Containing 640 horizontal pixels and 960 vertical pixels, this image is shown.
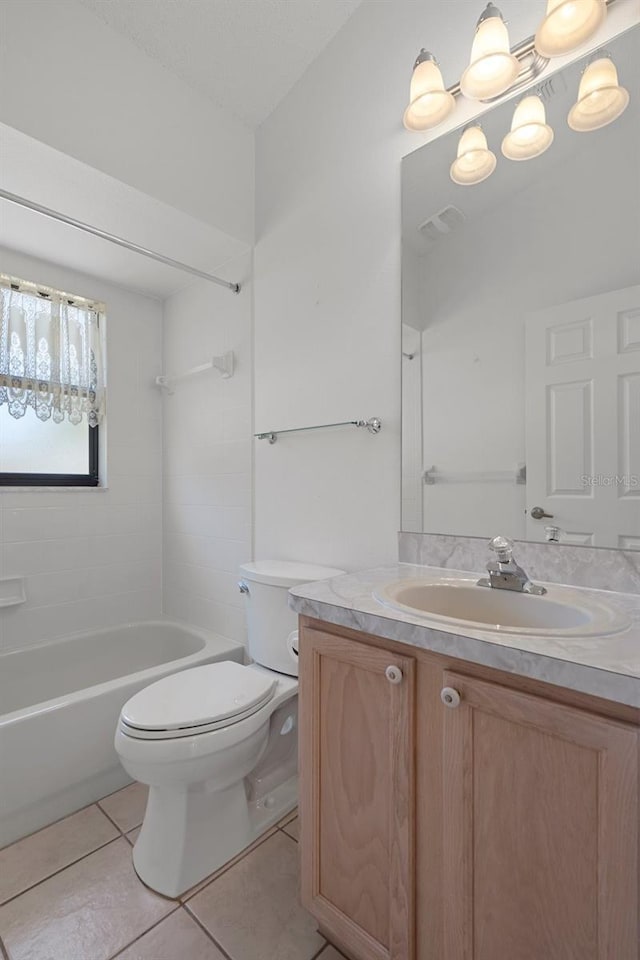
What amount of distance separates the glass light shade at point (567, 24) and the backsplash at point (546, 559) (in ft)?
4.07

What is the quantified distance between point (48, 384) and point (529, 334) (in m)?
2.02

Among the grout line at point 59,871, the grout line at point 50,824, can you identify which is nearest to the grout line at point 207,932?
the grout line at point 59,871

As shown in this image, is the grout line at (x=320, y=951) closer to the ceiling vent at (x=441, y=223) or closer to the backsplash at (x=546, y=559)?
the backsplash at (x=546, y=559)

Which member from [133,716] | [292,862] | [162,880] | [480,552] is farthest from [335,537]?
[162,880]

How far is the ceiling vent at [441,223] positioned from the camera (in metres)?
1.38

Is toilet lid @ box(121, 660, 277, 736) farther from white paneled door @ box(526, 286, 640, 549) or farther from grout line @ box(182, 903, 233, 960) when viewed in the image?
white paneled door @ box(526, 286, 640, 549)

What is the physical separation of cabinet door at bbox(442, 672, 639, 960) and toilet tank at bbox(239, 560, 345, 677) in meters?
0.83

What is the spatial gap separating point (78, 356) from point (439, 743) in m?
2.22

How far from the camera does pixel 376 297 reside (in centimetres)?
158

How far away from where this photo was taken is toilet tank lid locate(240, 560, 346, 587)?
1.58m

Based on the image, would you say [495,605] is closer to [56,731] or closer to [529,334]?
[529,334]

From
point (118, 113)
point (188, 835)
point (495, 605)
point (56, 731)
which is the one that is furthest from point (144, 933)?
point (118, 113)

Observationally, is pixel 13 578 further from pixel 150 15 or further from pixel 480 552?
pixel 150 15

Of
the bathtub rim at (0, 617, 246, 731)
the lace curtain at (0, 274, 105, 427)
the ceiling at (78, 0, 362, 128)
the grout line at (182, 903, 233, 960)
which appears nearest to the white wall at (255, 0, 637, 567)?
the ceiling at (78, 0, 362, 128)
